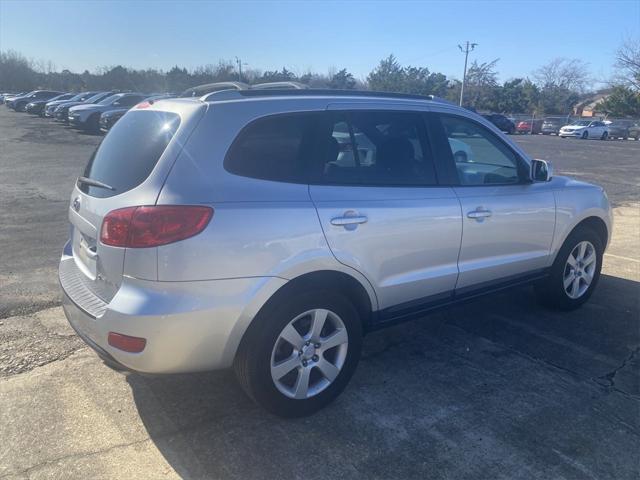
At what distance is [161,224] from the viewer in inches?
105

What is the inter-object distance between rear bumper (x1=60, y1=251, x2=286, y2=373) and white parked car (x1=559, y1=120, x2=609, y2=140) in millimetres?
45100

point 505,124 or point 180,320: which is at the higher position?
point 505,124

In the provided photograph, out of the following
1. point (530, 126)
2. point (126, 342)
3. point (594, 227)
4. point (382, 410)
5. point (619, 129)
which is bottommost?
point (382, 410)

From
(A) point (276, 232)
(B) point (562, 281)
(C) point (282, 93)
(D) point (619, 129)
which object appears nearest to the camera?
(A) point (276, 232)

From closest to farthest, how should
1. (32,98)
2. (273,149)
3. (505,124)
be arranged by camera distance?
(273,149) → (32,98) → (505,124)

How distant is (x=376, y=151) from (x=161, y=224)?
153cm

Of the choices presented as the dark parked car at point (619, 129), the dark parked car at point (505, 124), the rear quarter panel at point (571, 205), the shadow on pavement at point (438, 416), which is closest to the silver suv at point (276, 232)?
the shadow on pavement at point (438, 416)

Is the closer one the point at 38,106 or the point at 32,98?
the point at 38,106

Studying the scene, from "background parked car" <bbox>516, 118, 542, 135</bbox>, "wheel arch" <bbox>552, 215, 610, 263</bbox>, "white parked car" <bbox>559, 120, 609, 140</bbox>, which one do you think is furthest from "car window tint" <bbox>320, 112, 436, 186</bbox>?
"background parked car" <bbox>516, 118, 542, 135</bbox>

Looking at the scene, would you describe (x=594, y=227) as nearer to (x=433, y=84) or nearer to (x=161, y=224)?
(x=161, y=224)

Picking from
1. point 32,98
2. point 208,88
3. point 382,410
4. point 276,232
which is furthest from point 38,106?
point 382,410

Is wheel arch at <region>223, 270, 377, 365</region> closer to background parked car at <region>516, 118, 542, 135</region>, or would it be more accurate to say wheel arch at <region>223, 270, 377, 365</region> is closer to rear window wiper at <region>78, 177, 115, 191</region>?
rear window wiper at <region>78, 177, 115, 191</region>

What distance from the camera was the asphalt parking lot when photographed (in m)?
2.84

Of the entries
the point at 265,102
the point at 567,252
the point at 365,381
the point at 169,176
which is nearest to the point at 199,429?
the point at 365,381
